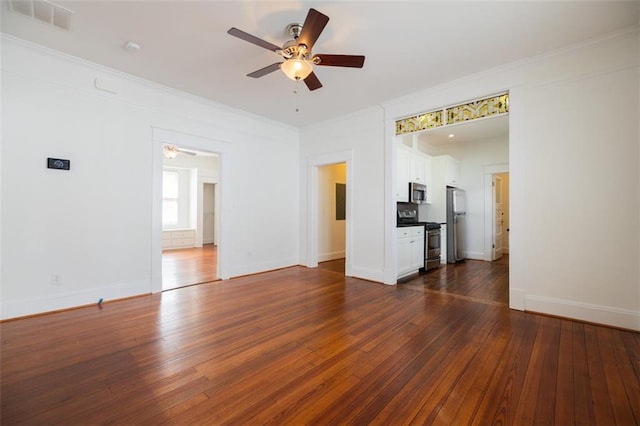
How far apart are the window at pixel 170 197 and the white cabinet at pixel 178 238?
1.91 ft

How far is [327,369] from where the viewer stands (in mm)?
2061

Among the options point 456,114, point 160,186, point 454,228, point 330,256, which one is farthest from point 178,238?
point 456,114

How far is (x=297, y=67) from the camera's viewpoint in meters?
2.58

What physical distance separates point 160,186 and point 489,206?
280 inches

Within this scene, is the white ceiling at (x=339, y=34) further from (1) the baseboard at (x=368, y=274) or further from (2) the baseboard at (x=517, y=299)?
(1) the baseboard at (x=368, y=274)

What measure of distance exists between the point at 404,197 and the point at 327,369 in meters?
3.98

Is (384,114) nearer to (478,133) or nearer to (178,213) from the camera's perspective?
(478,133)

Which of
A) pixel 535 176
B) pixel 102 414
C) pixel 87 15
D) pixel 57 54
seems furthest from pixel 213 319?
pixel 535 176

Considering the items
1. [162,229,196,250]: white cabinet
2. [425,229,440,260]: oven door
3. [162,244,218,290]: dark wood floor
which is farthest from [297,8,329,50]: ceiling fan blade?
[162,229,196,250]: white cabinet

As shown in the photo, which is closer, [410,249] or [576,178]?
[576,178]

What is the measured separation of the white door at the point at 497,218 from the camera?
6.76 m

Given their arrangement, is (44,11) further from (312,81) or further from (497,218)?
(497,218)

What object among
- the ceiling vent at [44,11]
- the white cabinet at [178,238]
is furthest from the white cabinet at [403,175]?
the white cabinet at [178,238]

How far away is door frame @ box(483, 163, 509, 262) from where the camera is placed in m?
6.63
